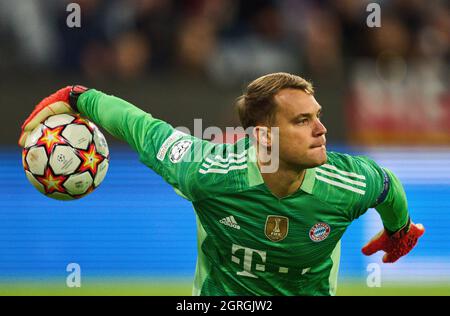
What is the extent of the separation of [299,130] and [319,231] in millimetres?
659

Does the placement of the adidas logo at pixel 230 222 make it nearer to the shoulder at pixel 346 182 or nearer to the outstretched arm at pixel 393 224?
the shoulder at pixel 346 182

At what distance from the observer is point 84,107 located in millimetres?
6102

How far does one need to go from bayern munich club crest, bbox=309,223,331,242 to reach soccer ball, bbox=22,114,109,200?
1650 mm

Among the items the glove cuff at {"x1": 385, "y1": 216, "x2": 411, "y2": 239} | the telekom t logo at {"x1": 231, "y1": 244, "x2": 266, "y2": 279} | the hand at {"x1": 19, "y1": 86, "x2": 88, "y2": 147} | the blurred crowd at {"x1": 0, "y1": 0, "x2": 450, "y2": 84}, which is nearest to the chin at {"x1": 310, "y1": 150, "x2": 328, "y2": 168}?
the telekom t logo at {"x1": 231, "y1": 244, "x2": 266, "y2": 279}

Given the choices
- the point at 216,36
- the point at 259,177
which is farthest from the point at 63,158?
the point at 216,36

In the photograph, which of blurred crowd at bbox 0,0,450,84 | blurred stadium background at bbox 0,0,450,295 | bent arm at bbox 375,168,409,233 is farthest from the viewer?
blurred crowd at bbox 0,0,450,84

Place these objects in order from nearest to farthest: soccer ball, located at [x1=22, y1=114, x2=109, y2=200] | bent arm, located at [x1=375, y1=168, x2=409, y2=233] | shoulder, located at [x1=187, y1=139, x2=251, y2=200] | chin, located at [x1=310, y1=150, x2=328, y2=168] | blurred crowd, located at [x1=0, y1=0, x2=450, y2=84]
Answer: chin, located at [x1=310, y1=150, x2=328, y2=168] → shoulder, located at [x1=187, y1=139, x2=251, y2=200] → bent arm, located at [x1=375, y1=168, x2=409, y2=233] → soccer ball, located at [x1=22, y1=114, x2=109, y2=200] → blurred crowd, located at [x1=0, y1=0, x2=450, y2=84]

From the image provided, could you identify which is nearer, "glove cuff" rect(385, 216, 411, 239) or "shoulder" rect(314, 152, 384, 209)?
"shoulder" rect(314, 152, 384, 209)

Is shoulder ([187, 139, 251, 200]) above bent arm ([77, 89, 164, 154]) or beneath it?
beneath

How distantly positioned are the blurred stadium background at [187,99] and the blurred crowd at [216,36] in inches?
0.7

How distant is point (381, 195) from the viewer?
5.73m

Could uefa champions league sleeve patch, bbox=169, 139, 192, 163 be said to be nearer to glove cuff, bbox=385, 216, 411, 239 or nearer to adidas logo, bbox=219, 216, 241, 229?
adidas logo, bbox=219, 216, 241, 229

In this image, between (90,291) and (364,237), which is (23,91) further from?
(364,237)

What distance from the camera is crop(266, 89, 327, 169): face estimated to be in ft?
17.9
